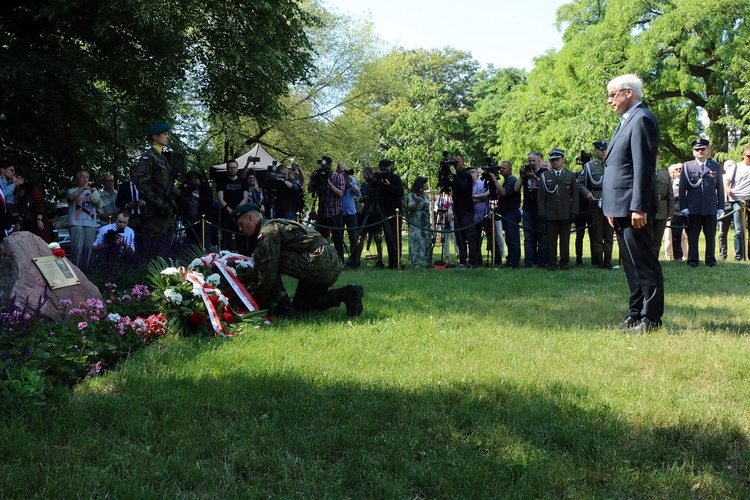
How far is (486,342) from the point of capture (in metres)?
6.14

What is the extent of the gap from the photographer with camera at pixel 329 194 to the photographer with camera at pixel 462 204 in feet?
7.40

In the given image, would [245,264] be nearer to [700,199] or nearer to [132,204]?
[132,204]

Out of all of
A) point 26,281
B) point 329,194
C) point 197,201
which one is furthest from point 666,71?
point 26,281

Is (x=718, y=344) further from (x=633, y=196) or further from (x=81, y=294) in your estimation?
(x=81, y=294)

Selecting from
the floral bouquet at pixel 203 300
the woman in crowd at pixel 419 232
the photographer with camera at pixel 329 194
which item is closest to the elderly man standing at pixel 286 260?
the floral bouquet at pixel 203 300

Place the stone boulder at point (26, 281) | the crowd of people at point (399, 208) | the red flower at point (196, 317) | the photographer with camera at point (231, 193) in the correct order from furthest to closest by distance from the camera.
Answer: the photographer with camera at point (231, 193), the crowd of people at point (399, 208), the red flower at point (196, 317), the stone boulder at point (26, 281)

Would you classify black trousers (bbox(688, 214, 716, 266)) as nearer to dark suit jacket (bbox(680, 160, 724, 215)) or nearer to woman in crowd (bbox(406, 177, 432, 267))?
dark suit jacket (bbox(680, 160, 724, 215))

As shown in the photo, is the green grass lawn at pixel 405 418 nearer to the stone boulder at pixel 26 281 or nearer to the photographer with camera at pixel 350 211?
the stone boulder at pixel 26 281

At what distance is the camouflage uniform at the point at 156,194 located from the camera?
9.64 m

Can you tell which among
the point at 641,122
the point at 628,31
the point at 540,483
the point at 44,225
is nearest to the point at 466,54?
the point at 628,31

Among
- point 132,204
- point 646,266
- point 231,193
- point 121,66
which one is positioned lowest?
point 646,266

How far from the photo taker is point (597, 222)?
13.0 metres

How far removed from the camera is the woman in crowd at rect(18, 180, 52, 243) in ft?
38.0

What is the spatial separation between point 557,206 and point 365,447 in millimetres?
9811
